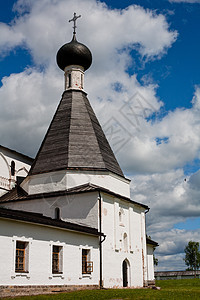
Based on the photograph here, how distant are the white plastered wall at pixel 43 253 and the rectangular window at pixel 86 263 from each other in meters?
0.19

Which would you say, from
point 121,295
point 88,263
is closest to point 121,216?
point 88,263

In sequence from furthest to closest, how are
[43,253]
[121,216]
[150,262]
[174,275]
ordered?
[174,275] < [150,262] < [121,216] < [43,253]

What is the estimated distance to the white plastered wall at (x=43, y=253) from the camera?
38.3 feet

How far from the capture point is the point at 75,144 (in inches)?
797

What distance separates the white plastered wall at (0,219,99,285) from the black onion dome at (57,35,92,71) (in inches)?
519

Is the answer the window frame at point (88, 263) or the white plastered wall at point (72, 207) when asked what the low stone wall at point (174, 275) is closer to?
the white plastered wall at point (72, 207)

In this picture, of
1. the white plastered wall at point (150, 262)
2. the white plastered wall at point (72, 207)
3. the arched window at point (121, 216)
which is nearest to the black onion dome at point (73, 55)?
the white plastered wall at point (72, 207)

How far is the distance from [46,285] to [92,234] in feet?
11.4

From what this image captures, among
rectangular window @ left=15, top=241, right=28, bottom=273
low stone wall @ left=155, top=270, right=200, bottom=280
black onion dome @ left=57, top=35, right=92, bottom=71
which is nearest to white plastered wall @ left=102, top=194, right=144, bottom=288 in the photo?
rectangular window @ left=15, top=241, right=28, bottom=273

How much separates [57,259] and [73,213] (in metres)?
3.60

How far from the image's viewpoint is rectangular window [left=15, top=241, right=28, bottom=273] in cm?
1217

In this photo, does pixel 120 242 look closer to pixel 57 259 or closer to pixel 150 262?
Result: pixel 57 259

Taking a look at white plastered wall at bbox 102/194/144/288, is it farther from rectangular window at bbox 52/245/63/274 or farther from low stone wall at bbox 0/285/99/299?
rectangular window at bbox 52/245/63/274

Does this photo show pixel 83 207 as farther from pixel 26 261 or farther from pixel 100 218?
pixel 26 261
